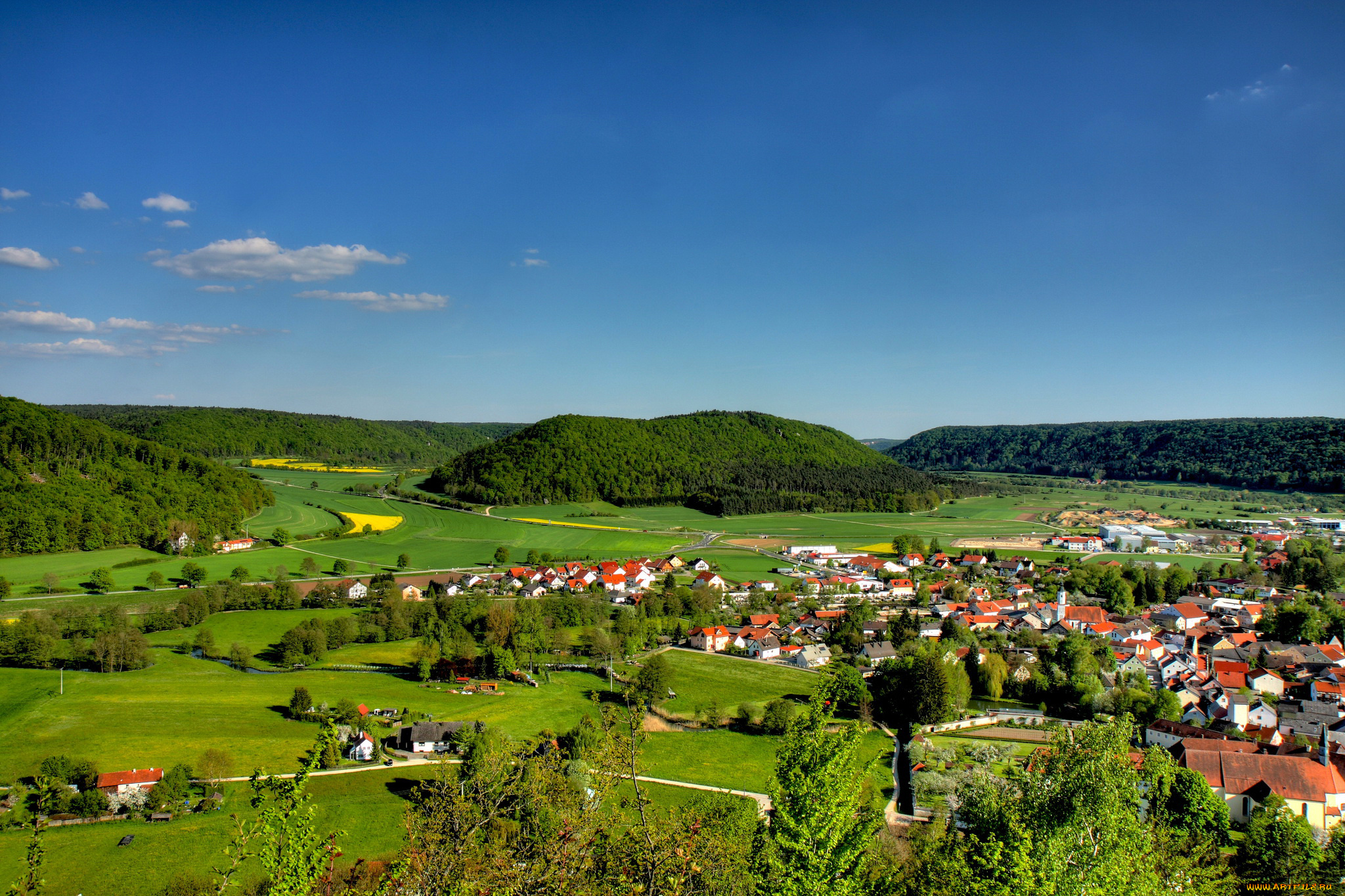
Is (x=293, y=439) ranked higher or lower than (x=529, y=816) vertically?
higher

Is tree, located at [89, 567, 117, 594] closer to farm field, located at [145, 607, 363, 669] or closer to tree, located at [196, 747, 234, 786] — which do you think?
farm field, located at [145, 607, 363, 669]

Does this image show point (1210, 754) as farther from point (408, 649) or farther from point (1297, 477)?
point (1297, 477)

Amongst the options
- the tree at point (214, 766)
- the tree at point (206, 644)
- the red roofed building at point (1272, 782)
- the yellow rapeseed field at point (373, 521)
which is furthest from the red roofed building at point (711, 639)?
the yellow rapeseed field at point (373, 521)

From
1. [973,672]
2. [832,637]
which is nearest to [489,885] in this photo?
[973,672]

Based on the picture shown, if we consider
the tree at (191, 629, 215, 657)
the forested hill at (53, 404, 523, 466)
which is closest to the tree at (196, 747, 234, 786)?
the tree at (191, 629, 215, 657)

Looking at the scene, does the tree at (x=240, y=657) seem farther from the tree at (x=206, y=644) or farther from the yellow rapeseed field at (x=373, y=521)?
the yellow rapeseed field at (x=373, y=521)

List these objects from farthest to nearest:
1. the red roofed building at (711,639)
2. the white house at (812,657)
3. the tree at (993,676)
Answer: the red roofed building at (711,639) → the white house at (812,657) → the tree at (993,676)
